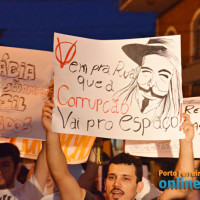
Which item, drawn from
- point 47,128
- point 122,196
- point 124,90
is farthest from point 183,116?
point 47,128

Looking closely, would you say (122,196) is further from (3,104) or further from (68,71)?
(3,104)

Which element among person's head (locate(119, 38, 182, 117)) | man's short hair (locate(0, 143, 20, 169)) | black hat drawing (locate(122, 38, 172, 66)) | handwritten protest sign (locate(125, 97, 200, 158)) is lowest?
man's short hair (locate(0, 143, 20, 169))

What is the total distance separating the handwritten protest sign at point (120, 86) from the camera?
4.09 m

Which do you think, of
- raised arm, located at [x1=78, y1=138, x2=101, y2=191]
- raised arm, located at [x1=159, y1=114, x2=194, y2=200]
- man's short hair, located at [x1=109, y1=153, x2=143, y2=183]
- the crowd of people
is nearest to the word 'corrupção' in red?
the crowd of people

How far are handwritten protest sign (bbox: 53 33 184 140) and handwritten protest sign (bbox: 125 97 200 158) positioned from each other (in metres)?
0.98

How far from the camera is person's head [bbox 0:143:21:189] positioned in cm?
444

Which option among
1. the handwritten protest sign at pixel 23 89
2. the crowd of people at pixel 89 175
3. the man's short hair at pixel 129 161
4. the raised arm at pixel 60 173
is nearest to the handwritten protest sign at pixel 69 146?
the handwritten protest sign at pixel 23 89

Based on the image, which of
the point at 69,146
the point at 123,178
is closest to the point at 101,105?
the point at 123,178

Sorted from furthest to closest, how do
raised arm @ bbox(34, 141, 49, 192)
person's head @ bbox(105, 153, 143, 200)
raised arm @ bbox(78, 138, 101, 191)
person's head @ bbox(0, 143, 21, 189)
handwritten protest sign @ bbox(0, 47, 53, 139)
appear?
→ handwritten protest sign @ bbox(0, 47, 53, 139), raised arm @ bbox(78, 138, 101, 191), person's head @ bbox(0, 143, 21, 189), raised arm @ bbox(34, 141, 49, 192), person's head @ bbox(105, 153, 143, 200)

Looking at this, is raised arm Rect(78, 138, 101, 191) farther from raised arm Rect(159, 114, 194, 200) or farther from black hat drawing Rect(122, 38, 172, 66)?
black hat drawing Rect(122, 38, 172, 66)

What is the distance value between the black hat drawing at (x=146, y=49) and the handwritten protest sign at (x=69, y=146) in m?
1.17

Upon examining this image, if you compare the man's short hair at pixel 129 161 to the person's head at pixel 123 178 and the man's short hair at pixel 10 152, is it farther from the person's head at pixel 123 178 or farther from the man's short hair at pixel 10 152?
the man's short hair at pixel 10 152

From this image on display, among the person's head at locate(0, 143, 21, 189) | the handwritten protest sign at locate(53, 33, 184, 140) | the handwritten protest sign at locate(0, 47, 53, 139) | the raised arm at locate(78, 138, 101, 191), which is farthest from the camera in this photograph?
the handwritten protest sign at locate(0, 47, 53, 139)

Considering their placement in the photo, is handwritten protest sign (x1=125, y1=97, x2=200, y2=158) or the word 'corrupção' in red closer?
the word 'corrupção' in red
